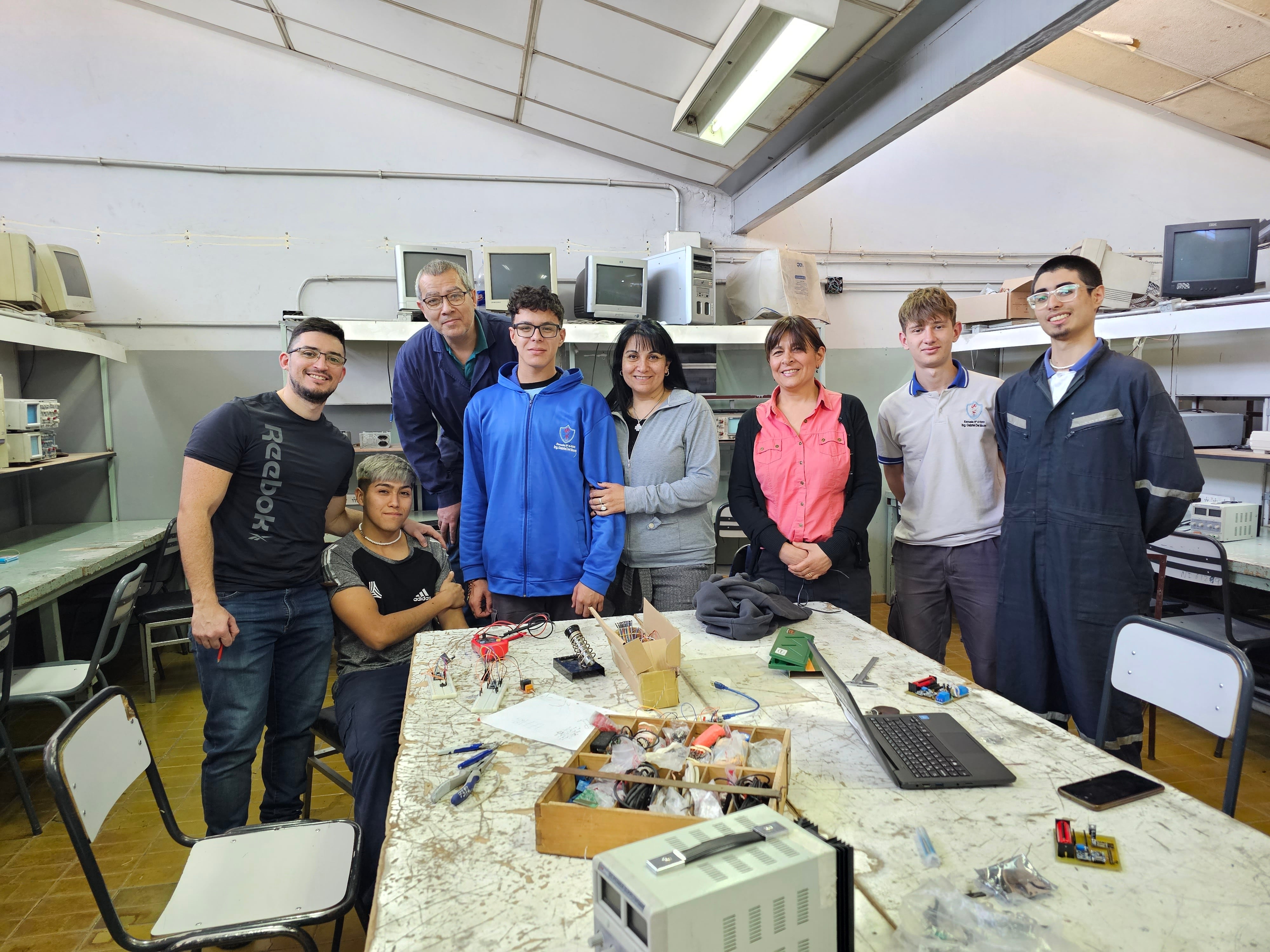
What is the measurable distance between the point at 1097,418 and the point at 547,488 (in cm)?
155

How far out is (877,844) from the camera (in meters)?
1.02

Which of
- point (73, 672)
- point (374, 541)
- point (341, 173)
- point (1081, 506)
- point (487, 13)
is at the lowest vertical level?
point (73, 672)

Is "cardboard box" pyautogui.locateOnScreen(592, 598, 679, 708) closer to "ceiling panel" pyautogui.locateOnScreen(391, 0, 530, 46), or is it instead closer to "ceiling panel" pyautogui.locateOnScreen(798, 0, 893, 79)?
"ceiling panel" pyautogui.locateOnScreen(798, 0, 893, 79)

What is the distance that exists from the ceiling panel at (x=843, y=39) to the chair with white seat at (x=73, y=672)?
3279 mm

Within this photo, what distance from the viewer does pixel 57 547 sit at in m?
3.55

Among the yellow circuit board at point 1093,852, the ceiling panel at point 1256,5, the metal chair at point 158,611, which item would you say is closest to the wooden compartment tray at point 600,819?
the yellow circuit board at point 1093,852

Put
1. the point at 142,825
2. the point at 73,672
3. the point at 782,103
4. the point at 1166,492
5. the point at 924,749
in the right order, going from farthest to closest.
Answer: the point at 782,103, the point at 73,672, the point at 142,825, the point at 1166,492, the point at 924,749

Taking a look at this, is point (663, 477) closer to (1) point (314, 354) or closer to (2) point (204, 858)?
(1) point (314, 354)

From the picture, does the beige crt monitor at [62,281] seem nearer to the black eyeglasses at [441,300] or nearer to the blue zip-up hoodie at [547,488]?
the black eyeglasses at [441,300]

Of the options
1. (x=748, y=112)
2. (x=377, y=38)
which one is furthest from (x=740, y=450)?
(x=377, y=38)

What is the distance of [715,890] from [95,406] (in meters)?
5.13

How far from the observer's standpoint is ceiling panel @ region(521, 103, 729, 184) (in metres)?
4.41

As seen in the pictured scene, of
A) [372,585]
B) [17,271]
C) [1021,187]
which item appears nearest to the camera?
[372,585]

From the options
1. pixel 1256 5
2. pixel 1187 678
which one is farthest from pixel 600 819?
pixel 1256 5
